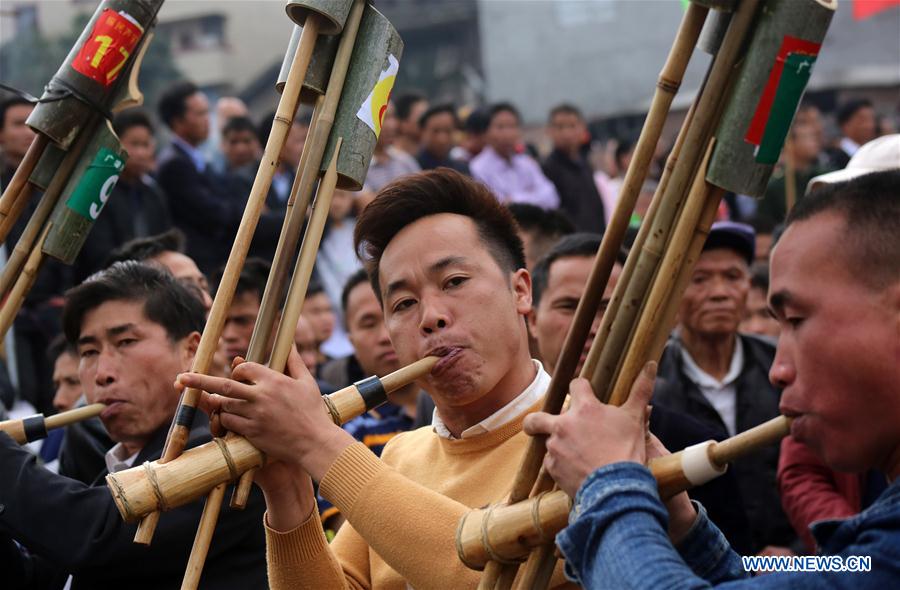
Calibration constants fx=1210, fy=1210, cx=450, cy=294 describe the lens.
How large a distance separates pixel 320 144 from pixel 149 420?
57.1 inches

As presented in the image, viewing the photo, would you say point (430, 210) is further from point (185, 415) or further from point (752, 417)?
point (752, 417)

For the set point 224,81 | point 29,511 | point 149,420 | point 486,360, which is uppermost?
point 224,81

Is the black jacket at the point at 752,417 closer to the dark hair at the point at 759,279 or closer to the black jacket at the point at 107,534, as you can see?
the dark hair at the point at 759,279

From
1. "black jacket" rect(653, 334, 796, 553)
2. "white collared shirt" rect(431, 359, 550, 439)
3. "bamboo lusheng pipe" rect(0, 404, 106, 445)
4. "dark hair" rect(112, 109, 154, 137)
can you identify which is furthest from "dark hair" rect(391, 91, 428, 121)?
"white collared shirt" rect(431, 359, 550, 439)

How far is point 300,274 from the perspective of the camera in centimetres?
272

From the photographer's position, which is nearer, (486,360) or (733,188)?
(733,188)

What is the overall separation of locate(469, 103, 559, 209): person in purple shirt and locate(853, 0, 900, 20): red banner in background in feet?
9.67

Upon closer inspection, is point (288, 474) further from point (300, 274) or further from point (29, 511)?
point (29, 511)

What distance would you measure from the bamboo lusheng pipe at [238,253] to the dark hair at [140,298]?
56.5 inches

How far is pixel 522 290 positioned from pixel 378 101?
81cm

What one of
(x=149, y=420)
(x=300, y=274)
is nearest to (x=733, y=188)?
(x=300, y=274)

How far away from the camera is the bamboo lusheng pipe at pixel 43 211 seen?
340 centimetres

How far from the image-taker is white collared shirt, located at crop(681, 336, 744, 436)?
18.2 ft

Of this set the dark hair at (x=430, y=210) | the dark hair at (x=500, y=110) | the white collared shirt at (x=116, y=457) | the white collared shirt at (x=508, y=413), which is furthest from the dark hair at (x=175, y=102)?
the white collared shirt at (x=508, y=413)
